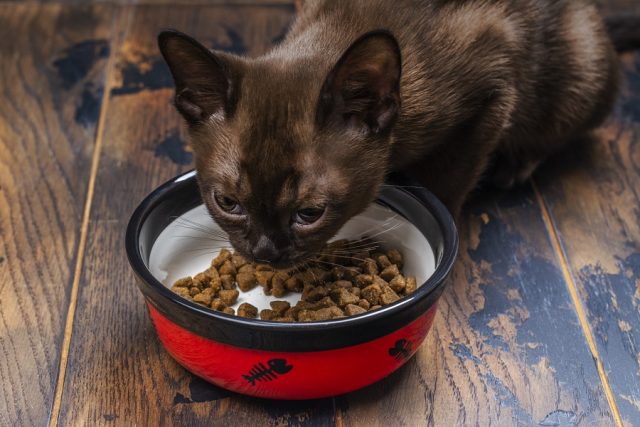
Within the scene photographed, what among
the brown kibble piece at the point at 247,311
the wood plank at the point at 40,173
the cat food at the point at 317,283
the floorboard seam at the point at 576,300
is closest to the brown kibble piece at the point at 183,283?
the cat food at the point at 317,283

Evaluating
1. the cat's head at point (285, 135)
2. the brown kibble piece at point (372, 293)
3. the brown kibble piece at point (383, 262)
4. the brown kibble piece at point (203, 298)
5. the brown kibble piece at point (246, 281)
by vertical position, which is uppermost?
the cat's head at point (285, 135)

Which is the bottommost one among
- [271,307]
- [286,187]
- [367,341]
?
[271,307]

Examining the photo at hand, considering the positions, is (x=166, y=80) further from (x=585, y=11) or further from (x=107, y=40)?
(x=585, y=11)

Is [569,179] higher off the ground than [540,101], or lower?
lower

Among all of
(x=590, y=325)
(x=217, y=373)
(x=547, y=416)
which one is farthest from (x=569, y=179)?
(x=217, y=373)

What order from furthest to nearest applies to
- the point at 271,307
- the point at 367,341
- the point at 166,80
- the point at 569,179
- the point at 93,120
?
the point at 166,80 → the point at 93,120 → the point at 569,179 → the point at 271,307 → the point at 367,341

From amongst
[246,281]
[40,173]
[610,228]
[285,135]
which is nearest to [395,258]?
[246,281]

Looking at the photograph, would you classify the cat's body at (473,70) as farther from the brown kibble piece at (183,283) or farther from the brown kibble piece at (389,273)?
the brown kibble piece at (183,283)
